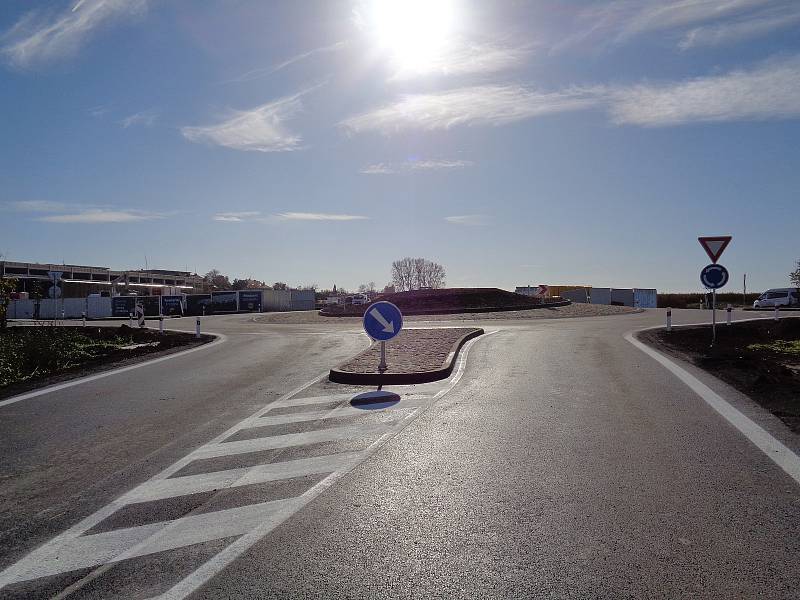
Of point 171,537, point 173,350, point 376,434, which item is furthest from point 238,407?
point 173,350

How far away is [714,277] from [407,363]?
7893mm

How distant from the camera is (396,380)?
462 inches

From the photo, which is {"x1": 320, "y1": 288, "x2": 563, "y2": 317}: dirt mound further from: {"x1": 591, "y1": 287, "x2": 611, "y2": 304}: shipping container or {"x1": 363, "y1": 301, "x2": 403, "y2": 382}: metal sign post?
{"x1": 363, "y1": 301, "x2": 403, "y2": 382}: metal sign post

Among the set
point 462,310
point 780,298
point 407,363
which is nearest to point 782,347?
point 407,363

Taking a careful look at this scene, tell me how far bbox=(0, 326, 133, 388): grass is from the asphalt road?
186 inches

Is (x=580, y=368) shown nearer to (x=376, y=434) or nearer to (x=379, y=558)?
(x=376, y=434)

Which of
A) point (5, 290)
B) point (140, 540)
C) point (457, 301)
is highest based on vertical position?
point (5, 290)

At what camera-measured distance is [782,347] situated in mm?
18625

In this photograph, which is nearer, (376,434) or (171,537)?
(171,537)

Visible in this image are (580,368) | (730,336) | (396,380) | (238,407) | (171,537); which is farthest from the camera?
(730,336)

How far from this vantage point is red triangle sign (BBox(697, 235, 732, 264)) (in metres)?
15.7

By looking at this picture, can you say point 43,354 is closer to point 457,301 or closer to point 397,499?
point 397,499

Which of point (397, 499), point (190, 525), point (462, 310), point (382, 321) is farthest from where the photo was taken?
point (462, 310)

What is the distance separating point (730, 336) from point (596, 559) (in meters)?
21.1
